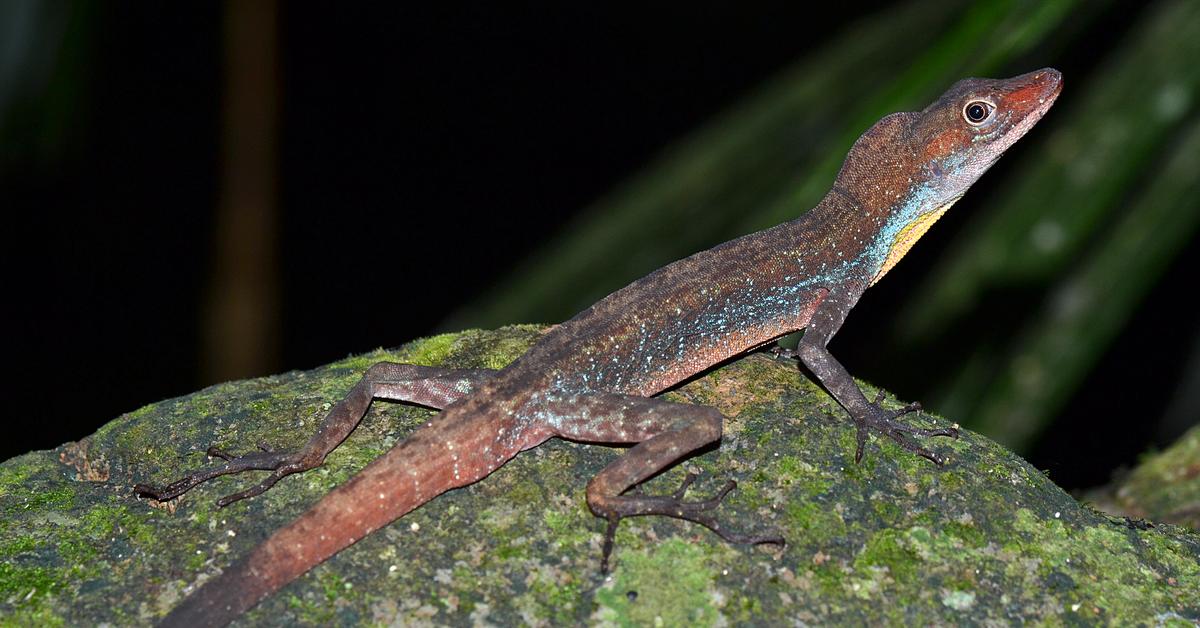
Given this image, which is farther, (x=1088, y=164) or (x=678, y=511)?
(x=1088, y=164)

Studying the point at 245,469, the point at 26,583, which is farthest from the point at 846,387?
the point at 26,583

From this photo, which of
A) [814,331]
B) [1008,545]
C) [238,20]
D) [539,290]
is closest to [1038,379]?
[814,331]

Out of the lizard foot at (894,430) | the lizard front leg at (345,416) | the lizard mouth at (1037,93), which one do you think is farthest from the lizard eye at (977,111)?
the lizard front leg at (345,416)

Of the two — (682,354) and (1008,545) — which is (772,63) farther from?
(1008,545)

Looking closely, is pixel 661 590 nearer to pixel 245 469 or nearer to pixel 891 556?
pixel 891 556

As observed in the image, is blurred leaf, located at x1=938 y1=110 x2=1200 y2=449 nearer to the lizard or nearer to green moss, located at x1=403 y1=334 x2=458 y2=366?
the lizard

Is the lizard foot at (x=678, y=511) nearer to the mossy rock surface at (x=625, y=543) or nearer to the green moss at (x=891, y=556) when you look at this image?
the mossy rock surface at (x=625, y=543)

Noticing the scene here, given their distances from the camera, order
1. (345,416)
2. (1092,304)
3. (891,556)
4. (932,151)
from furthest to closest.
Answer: (1092,304) < (932,151) < (345,416) < (891,556)
